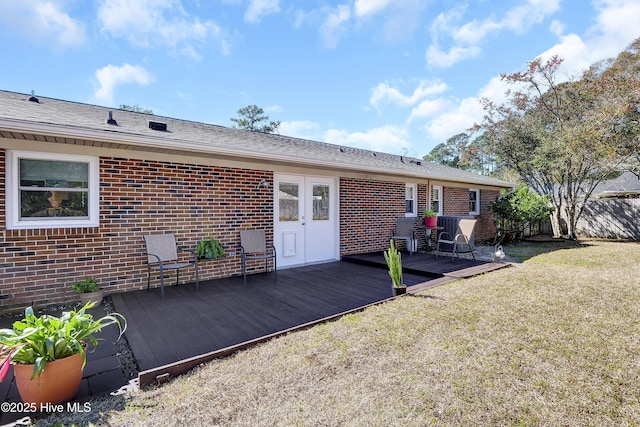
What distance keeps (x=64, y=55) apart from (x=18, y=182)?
7.11 metres

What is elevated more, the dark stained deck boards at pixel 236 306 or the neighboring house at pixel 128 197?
the neighboring house at pixel 128 197

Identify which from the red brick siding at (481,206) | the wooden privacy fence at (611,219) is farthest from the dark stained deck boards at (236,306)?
the wooden privacy fence at (611,219)

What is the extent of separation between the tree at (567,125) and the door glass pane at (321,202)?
8.95 metres

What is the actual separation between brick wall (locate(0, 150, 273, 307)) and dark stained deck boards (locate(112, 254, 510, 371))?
0.52m

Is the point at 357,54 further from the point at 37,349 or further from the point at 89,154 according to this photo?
the point at 37,349

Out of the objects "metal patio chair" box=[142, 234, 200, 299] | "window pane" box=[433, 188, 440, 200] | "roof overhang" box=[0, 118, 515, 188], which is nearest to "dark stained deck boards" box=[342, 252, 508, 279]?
"roof overhang" box=[0, 118, 515, 188]

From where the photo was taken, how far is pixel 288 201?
6.79m

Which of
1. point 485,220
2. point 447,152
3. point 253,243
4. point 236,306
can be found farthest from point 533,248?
point 447,152

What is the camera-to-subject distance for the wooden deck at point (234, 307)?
304 centimetres

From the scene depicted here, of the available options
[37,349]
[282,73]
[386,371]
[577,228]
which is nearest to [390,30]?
[282,73]

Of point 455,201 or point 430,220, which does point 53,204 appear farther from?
point 455,201

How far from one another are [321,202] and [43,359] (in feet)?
19.0

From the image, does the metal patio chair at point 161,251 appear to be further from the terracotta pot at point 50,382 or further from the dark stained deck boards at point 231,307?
the terracotta pot at point 50,382

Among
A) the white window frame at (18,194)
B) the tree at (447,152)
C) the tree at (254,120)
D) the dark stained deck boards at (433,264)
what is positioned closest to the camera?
the white window frame at (18,194)
